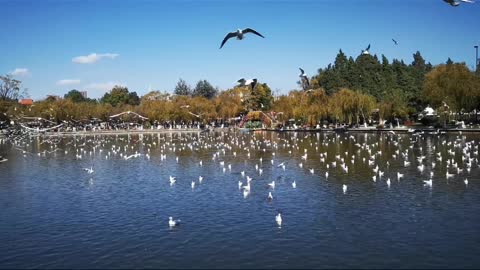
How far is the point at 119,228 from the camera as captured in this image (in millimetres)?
18250

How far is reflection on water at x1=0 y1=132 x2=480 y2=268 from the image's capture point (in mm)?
14633

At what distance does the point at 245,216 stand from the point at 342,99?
60.8 metres

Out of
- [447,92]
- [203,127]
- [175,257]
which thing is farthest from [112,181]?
[203,127]

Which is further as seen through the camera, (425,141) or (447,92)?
(447,92)

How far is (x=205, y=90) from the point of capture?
14662 centimetres

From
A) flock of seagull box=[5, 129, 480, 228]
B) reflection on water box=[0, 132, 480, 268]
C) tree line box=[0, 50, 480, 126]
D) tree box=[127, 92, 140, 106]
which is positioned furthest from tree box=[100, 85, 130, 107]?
reflection on water box=[0, 132, 480, 268]

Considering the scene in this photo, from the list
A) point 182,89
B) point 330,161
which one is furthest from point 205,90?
point 330,161

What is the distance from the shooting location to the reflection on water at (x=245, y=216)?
48.0 feet

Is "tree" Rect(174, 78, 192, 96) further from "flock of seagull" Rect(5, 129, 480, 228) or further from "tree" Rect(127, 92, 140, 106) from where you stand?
"flock of seagull" Rect(5, 129, 480, 228)

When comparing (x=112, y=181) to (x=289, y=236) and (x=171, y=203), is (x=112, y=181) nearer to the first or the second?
(x=171, y=203)

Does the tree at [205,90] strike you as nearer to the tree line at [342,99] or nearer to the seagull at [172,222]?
the tree line at [342,99]

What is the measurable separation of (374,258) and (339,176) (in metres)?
15.2

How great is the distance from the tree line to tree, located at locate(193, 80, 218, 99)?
74.5 ft

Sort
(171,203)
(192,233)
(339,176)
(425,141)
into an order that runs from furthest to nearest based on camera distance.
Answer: (425,141)
(339,176)
(171,203)
(192,233)
